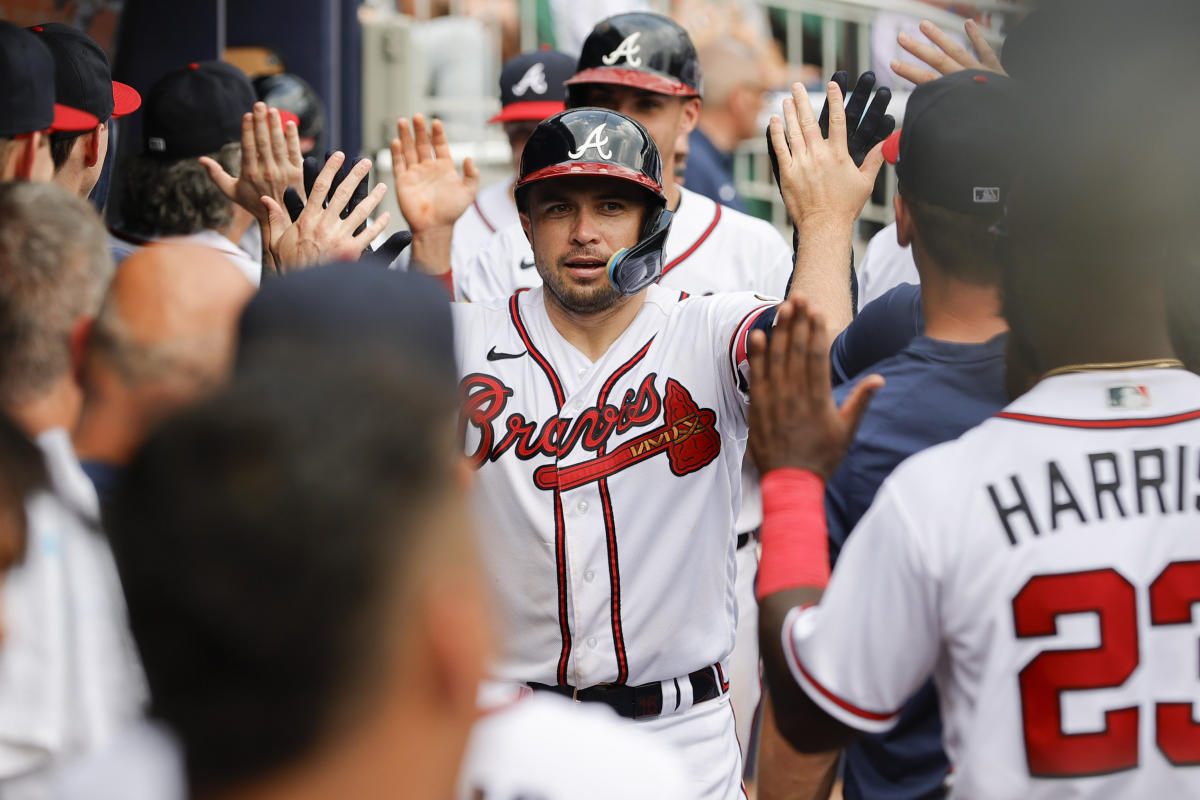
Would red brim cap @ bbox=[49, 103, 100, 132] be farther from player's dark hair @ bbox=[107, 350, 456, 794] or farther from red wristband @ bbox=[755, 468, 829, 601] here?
player's dark hair @ bbox=[107, 350, 456, 794]

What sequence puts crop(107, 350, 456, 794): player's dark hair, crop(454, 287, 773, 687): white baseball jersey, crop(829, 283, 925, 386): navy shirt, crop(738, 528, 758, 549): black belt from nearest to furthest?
crop(107, 350, 456, 794): player's dark hair, crop(829, 283, 925, 386): navy shirt, crop(454, 287, 773, 687): white baseball jersey, crop(738, 528, 758, 549): black belt

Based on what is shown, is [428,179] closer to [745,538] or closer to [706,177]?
[745,538]

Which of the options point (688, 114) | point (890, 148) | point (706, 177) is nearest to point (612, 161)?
point (890, 148)

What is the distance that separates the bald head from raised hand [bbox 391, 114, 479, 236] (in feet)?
5.60

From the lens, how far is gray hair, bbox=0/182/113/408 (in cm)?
201

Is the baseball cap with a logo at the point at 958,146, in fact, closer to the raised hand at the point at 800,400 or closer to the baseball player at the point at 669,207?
the raised hand at the point at 800,400

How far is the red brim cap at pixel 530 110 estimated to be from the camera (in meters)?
5.60

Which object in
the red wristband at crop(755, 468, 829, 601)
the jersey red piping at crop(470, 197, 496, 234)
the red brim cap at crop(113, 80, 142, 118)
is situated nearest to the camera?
the red wristband at crop(755, 468, 829, 601)

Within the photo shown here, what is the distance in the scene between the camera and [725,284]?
4406 millimetres

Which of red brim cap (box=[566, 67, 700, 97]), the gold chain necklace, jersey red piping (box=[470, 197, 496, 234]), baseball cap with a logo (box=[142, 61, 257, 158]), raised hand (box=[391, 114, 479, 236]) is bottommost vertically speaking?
the gold chain necklace

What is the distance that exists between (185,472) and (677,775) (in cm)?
53

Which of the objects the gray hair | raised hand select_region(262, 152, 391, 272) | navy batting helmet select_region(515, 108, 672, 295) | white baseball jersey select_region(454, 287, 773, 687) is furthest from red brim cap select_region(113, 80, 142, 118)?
the gray hair

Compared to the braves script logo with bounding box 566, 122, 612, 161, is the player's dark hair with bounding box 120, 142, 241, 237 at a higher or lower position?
lower

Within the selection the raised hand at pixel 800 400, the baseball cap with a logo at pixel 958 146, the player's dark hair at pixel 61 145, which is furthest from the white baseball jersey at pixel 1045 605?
the player's dark hair at pixel 61 145
